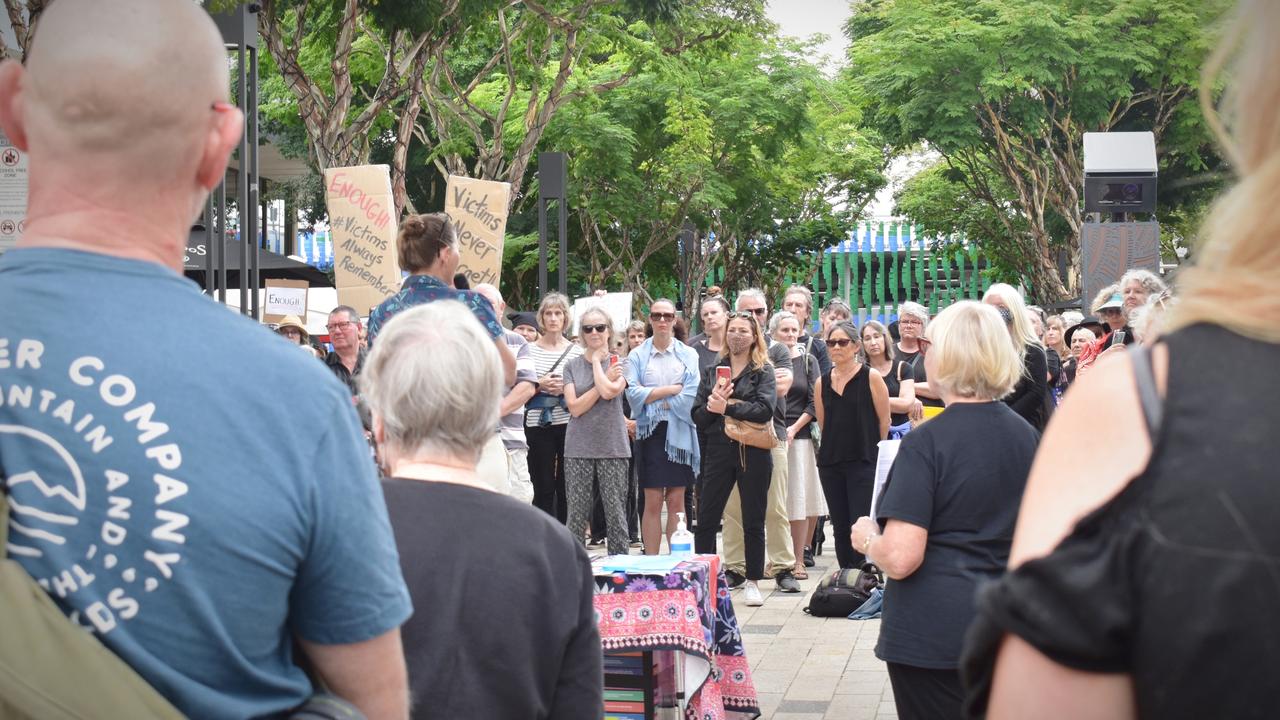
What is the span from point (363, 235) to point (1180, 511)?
11.9 m

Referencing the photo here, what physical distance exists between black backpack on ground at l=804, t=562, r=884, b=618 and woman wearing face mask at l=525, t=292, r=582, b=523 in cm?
262

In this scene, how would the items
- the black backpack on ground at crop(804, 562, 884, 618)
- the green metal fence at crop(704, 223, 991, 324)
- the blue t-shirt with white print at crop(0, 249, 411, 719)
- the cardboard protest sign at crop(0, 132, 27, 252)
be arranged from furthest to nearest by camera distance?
the green metal fence at crop(704, 223, 991, 324), the black backpack on ground at crop(804, 562, 884, 618), the cardboard protest sign at crop(0, 132, 27, 252), the blue t-shirt with white print at crop(0, 249, 411, 719)

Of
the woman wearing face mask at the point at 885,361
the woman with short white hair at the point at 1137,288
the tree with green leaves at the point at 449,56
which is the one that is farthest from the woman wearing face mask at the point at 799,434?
the tree with green leaves at the point at 449,56

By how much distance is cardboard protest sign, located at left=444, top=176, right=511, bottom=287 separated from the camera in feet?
47.5

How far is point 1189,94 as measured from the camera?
29.4 metres

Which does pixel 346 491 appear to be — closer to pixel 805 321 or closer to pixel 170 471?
pixel 170 471

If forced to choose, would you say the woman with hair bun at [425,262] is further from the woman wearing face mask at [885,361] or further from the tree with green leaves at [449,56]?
the woman wearing face mask at [885,361]

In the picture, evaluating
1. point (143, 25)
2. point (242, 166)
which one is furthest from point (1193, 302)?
point (242, 166)

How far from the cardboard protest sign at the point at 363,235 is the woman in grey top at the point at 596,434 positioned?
2.46 meters

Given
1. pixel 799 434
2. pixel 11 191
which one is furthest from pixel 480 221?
pixel 11 191

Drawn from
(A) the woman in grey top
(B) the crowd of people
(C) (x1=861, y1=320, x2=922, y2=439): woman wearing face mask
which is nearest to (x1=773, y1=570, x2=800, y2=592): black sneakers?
(A) the woman in grey top

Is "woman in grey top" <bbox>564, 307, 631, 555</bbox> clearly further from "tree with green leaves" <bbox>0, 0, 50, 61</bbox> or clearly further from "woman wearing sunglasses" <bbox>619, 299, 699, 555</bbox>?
"tree with green leaves" <bbox>0, 0, 50, 61</bbox>

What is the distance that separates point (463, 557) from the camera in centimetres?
302

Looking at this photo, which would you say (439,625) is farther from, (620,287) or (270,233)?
(270,233)
